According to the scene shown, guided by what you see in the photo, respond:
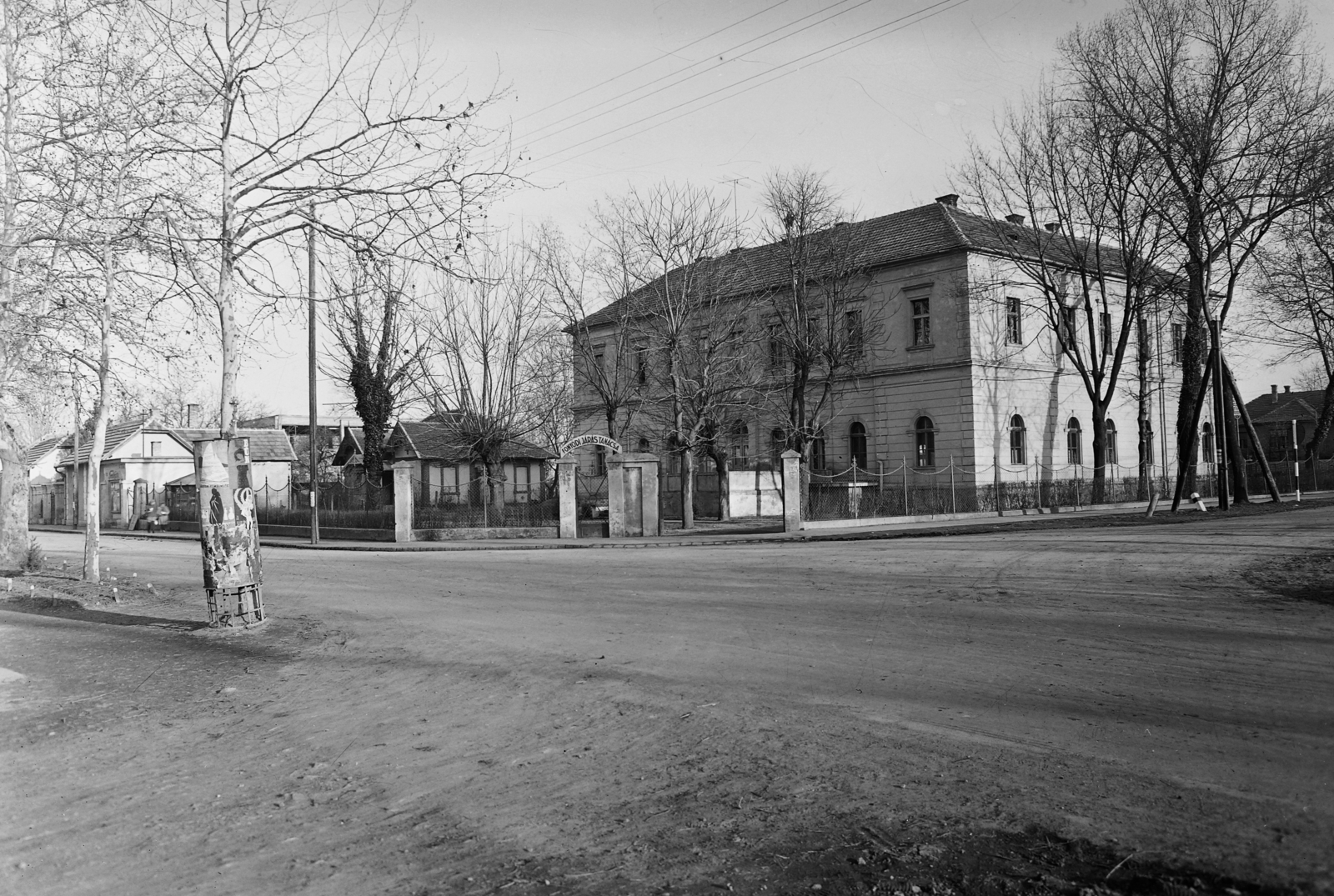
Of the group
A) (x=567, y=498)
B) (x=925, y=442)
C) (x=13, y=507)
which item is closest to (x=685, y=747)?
(x=13, y=507)

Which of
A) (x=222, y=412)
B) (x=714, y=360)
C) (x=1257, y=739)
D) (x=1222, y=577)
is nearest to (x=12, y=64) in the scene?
(x=222, y=412)

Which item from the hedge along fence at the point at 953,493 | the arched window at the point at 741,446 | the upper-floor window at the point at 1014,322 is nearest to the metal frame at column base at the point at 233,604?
the hedge along fence at the point at 953,493

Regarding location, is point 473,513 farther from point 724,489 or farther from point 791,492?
point 791,492

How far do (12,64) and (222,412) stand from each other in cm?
672

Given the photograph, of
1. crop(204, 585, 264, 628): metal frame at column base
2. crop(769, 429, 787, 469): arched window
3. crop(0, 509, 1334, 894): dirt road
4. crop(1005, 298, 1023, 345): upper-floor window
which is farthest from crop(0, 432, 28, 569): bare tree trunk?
crop(1005, 298, 1023, 345): upper-floor window

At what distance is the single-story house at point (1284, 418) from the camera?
74.3 m

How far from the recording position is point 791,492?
1076 inches

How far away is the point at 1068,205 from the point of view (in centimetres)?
3612

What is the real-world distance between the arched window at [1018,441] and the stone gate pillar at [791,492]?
58.5ft

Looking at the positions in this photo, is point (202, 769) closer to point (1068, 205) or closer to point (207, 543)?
point (207, 543)

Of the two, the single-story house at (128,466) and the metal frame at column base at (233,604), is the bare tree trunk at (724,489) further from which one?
the single-story house at (128,466)

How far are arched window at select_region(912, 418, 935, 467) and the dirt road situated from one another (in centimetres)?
2934

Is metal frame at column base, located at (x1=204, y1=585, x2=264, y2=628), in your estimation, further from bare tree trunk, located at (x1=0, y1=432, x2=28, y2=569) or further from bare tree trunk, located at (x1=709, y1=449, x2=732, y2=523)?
bare tree trunk, located at (x1=709, y1=449, x2=732, y2=523)

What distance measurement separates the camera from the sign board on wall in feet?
34.5
